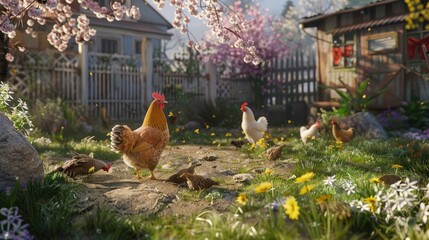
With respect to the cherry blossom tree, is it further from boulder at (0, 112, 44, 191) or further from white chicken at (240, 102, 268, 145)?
boulder at (0, 112, 44, 191)

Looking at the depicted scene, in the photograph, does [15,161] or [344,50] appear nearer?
[15,161]

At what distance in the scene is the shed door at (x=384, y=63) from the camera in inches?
531

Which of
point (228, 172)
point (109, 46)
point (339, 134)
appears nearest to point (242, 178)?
point (228, 172)

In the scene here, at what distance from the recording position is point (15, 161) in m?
4.21

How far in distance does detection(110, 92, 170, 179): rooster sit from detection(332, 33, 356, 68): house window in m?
11.3

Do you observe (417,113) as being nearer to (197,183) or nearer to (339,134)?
(339,134)

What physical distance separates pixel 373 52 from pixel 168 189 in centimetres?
1163

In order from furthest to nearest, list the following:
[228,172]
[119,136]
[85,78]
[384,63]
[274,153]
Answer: [85,78] → [384,63] → [274,153] → [228,172] → [119,136]

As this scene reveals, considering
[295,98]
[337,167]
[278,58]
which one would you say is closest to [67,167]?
[337,167]

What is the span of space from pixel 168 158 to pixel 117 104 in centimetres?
946

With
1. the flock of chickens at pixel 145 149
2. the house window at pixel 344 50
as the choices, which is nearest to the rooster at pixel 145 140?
the flock of chickens at pixel 145 149

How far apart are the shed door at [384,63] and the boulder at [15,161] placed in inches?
474

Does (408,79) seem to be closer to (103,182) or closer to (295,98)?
(295,98)

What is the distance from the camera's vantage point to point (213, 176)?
550 centimetres
